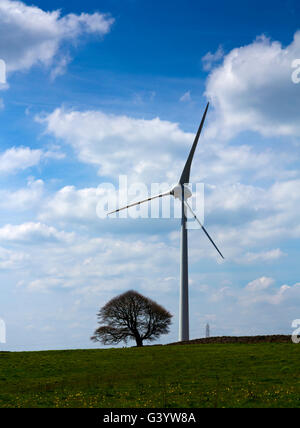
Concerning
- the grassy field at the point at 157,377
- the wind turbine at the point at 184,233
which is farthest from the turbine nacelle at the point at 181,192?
the grassy field at the point at 157,377

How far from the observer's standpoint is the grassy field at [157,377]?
21938mm

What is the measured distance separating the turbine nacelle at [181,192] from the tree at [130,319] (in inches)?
554

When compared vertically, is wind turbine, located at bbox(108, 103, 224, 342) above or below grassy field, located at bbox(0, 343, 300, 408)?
above

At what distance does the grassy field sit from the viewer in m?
21.9

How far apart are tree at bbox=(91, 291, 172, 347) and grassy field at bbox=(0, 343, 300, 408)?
16415 millimetres

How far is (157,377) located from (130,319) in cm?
3288

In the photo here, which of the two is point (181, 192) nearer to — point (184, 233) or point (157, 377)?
point (184, 233)

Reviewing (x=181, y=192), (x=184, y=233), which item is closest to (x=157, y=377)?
(x=184, y=233)

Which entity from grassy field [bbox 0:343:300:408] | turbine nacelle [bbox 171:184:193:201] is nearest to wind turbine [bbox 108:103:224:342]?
turbine nacelle [bbox 171:184:193:201]

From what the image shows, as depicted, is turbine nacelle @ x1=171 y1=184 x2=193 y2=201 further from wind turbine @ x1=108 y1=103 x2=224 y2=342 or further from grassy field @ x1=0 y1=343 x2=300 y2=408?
grassy field @ x1=0 y1=343 x2=300 y2=408

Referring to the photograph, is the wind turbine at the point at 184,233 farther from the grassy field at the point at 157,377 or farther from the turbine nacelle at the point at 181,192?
the grassy field at the point at 157,377
